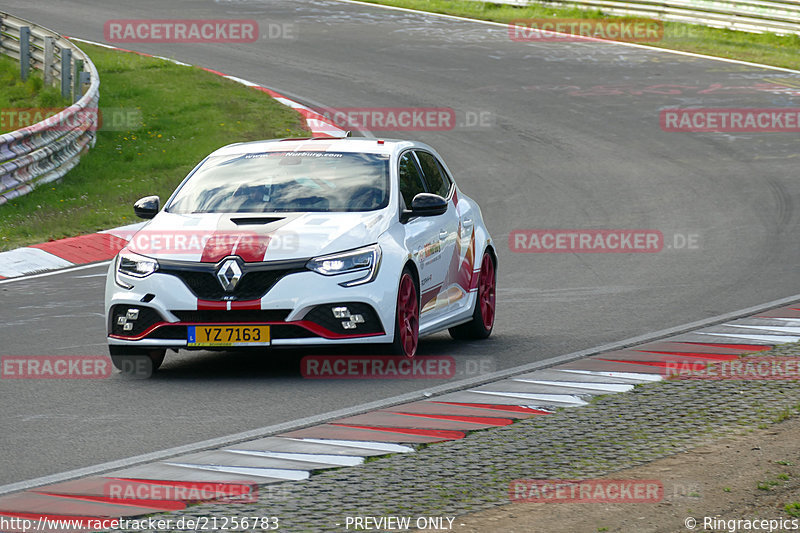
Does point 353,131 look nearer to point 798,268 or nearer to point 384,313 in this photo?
point 798,268

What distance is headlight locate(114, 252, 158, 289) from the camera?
30.9 ft

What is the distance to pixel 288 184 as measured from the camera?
33.7 feet

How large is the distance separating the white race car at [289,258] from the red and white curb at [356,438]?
3.43ft

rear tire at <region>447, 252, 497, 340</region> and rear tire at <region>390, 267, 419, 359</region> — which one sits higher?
rear tire at <region>390, 267, 419, 359</region>

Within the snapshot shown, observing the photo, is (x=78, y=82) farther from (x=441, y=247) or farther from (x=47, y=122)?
(x=441, y=247)

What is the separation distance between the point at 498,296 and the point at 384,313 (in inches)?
177

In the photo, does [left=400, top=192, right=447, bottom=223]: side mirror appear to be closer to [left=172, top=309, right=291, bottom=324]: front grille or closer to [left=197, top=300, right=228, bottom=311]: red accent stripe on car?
[left=172, top=309, right=291, bottom=324]: front grille

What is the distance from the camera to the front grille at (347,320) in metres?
9.24

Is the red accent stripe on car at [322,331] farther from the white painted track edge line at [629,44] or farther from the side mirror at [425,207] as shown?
the white painted track edge line at [629,44]

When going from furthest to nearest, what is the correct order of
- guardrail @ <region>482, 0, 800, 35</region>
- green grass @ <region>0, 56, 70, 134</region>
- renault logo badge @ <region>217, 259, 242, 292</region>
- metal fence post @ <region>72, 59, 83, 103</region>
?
A: guardrail @ <region>482, 0, 800, 35</region> < metal fence post @ <region>72, 59, 83, 103</region> < green grass @ <region>0, 56, 70, 134</region> < renault logo badge @ <region>217, 259, 242, 292</region>

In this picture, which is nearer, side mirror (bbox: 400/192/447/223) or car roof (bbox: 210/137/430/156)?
side mirror (bbox: 400/192/447/223)

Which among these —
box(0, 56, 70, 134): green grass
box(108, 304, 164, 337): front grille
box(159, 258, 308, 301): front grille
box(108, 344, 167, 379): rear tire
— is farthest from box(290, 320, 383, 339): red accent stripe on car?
box(0, 56, 70, 134): green grass

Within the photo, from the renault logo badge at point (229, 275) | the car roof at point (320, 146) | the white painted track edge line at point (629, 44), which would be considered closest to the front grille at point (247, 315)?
the renault logo badge at point (229, 275)

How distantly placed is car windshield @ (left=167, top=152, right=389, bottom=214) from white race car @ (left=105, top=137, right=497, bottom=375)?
11 millimetres
